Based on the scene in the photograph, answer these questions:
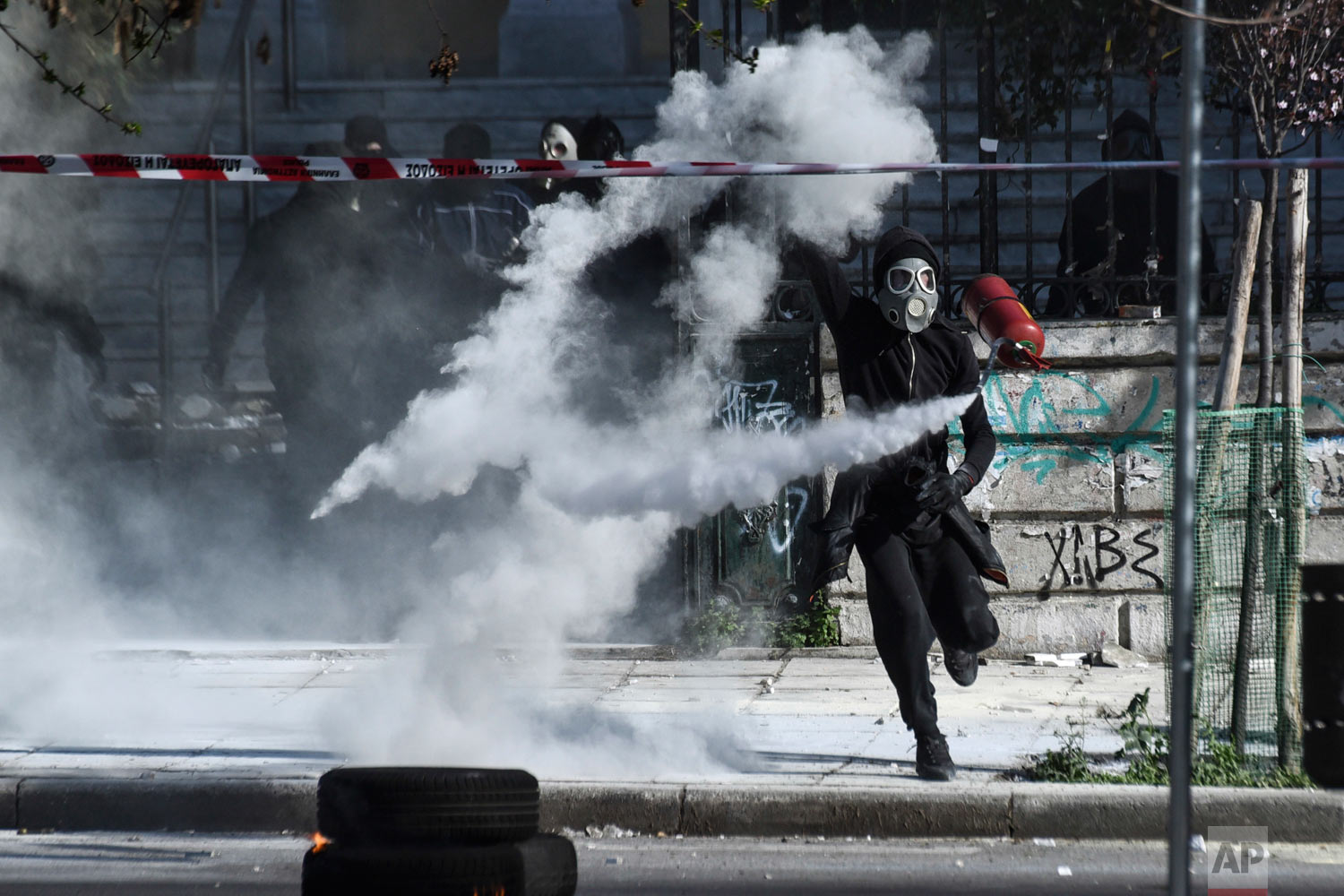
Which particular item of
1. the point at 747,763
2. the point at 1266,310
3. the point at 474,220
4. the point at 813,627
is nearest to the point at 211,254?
the point at 474,220

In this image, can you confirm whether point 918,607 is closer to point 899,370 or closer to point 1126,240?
point 899,370

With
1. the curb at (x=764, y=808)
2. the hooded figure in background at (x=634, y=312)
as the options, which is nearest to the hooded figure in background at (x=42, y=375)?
the hooded figure in background at (x=634, y=312)

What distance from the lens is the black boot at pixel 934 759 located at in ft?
16.7

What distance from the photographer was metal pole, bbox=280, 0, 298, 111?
10078 mm

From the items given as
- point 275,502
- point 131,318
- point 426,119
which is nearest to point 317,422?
point 275,502

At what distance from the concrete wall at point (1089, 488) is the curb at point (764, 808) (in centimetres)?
291

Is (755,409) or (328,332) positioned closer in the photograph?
(755,409)

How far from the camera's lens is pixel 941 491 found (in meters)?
5.15

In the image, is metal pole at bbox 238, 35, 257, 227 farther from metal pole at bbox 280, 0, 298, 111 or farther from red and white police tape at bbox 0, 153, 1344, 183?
red and white police tape at bbox 0, 153, 1344, 183

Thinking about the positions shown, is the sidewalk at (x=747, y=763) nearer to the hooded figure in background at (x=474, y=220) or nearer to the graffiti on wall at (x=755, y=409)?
the graffiti on wall at (x=755, y=409)

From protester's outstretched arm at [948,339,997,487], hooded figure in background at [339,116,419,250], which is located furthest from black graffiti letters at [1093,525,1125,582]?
hooded figure in background at [339,116,419,250]

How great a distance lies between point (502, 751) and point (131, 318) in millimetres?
5567

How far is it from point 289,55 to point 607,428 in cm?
449

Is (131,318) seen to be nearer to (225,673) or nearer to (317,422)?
(317,422)
